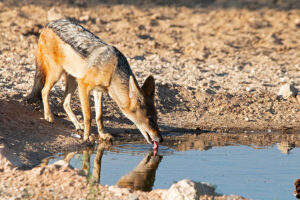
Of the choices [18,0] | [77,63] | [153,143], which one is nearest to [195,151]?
[153,143]

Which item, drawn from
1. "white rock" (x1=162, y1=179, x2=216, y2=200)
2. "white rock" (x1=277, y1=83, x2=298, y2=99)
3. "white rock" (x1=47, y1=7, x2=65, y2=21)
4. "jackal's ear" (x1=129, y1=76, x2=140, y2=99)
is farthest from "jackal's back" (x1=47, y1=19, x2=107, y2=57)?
"white rock" (x1=47, y1=7, x2=65, y2=21)

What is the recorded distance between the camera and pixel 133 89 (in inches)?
362

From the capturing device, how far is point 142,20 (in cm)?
1689

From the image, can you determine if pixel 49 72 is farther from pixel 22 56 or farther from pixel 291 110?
pixel 291 110

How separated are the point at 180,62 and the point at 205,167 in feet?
19.9

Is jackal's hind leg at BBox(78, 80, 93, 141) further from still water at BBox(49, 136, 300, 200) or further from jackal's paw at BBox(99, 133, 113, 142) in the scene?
still water at BBox(49, 136, 300, 200)

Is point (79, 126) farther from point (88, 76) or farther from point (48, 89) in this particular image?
point (88, 76)

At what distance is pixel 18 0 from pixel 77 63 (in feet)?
25.2

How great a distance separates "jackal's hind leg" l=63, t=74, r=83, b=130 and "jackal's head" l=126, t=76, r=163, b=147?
128 cm

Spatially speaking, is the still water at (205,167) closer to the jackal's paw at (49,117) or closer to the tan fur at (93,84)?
the tan fur at (93,84)

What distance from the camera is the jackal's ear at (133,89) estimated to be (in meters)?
9.13

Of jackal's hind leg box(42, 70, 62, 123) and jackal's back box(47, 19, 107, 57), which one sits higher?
jackal's back box(47, 19, 107, 57)

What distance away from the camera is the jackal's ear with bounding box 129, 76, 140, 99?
913 centimetres

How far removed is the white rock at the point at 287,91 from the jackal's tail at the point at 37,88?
187 inches
